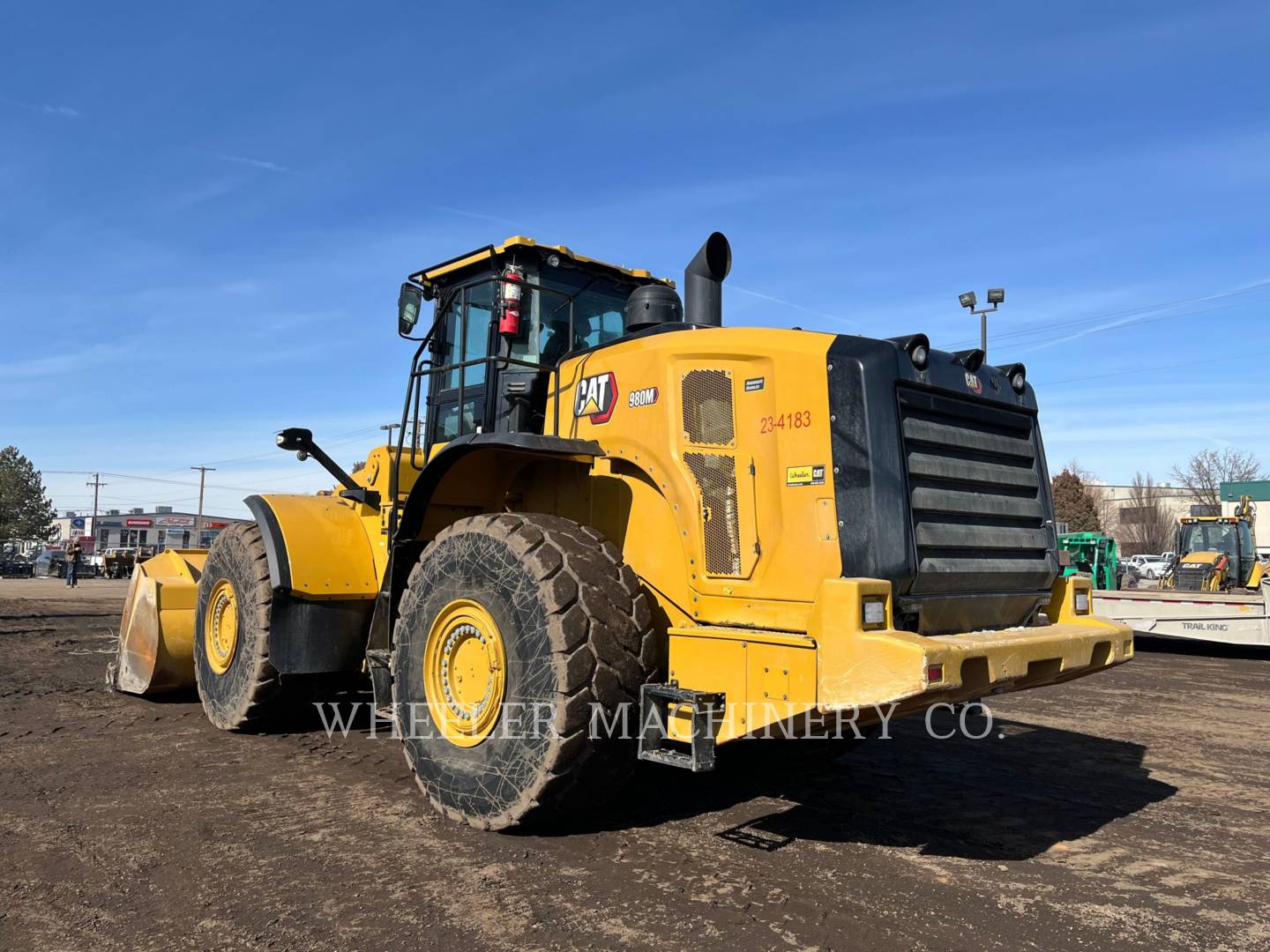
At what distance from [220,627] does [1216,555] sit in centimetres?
2162

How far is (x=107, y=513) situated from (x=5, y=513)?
3841cm

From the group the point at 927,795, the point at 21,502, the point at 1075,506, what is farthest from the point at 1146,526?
the point at 21,502

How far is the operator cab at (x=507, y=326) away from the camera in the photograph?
223 inches

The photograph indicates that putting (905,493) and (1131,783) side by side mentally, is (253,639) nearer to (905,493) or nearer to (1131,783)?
(905,493)

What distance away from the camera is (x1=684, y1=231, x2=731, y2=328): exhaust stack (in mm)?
5508

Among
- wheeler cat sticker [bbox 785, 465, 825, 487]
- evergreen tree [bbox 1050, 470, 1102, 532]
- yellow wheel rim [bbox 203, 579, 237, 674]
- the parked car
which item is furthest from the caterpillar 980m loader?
evergreen tree [bbox 1050, 470, 1102, 532]

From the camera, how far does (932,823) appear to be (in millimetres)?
5027

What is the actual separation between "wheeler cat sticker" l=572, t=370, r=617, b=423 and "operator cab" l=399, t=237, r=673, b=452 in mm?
283

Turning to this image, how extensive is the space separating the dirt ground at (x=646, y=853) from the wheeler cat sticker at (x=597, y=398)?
2044mm

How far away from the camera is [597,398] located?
5.10m

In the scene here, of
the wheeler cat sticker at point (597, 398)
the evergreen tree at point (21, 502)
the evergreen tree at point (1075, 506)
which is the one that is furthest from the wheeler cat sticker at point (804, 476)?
the evergreen tree at point (21, 502)

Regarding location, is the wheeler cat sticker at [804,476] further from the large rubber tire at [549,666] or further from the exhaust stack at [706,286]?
the exhaust stack at [706,286]

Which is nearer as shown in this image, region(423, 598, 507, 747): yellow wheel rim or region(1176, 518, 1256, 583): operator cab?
region(423, 598, 507, 747): yellow wheel rim

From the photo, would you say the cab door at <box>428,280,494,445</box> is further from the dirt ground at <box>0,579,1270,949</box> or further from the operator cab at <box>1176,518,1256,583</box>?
the operator cab at <box>1176,518,1256,583</box>
